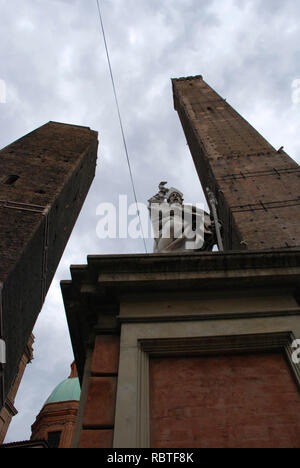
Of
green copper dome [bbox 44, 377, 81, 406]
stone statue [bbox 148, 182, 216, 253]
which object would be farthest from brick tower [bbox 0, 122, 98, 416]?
green copper dome [bbox 44, 377, 81, 406]

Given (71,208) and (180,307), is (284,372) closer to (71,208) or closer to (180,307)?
(180,307)

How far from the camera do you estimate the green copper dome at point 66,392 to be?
85.1 feet

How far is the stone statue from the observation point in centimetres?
538

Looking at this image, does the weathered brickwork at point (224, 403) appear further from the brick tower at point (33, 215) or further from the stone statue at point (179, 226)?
the brick tower at point (33, 215)

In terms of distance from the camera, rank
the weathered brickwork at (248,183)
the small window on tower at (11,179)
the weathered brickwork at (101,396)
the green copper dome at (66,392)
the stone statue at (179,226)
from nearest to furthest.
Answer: the weathered brickwork at (101,396) < the stone statue at (179,226) < the weathered brickwork at (248,183) < the small window on tower at (11,179) < the green copper dome at (66,392)

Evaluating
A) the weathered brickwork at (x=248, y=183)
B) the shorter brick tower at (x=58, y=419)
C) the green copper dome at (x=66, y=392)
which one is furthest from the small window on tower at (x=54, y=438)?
the weathered brickwork at (x=248, y=183)

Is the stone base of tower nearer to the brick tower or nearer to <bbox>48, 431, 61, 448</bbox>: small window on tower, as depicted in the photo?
the brick tower

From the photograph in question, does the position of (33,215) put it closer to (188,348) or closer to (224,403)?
(188,348)

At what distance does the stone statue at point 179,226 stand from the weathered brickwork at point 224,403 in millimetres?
1852

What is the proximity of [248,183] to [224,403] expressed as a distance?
7.72 metres

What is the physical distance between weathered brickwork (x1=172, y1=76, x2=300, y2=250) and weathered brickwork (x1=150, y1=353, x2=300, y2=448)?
438cm

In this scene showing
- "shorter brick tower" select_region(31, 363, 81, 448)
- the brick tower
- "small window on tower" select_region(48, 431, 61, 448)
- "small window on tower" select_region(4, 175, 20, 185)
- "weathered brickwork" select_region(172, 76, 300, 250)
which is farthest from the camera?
"shorter brick tower" select_region(31, 363, 81, 448)

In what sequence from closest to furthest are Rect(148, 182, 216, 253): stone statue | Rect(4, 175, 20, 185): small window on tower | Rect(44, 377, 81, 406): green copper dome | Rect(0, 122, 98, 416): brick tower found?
1. Rect(148, 182, 216, 253): stone statue
2. Rect(0, 122, 98, 416): brick tower
3. Rect(4, 175, 20, 185): small window on tower
4. Rect(44, 377, 81, 406): green copper dome
